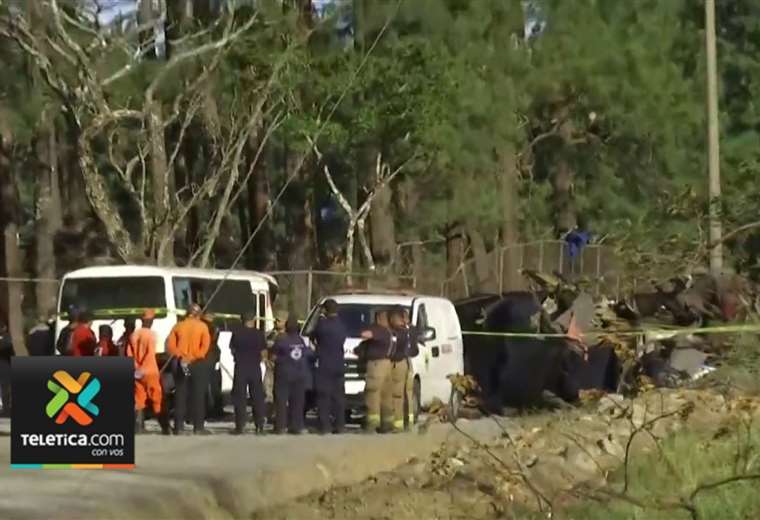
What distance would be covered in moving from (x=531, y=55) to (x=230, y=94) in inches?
385

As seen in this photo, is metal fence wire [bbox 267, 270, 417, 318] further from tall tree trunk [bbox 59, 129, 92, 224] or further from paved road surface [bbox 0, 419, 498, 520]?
tall tree trunk [bbox 59, 129, 92, 224]

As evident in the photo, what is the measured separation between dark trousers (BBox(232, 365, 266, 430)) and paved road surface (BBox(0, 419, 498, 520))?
30 cm

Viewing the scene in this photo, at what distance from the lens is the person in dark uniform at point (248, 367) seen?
21.9 meters

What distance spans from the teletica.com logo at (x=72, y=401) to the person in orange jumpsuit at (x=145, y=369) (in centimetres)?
476

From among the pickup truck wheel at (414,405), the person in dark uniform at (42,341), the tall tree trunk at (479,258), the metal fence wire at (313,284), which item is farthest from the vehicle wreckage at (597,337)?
the tall tree trunk at (479,258)

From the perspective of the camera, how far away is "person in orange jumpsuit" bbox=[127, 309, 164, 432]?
20.6m

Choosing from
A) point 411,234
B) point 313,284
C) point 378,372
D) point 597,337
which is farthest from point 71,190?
point 597,337

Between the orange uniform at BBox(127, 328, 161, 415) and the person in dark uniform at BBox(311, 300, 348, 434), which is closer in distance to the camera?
the orange uniform at BBox(127, 328, 161, 415)

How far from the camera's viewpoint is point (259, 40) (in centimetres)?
3328

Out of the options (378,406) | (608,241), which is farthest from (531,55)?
(608,241)

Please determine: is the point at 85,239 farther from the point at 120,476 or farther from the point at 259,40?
the point at 120,476

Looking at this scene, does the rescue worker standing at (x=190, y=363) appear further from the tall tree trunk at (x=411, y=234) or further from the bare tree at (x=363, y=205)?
the tall tree trunk at (x=411, y=234)

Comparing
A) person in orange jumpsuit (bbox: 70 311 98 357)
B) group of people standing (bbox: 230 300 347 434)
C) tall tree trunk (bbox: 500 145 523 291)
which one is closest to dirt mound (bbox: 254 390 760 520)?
group of people standing (bbox: 230 300 347 434)

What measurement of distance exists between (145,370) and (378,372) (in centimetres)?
302
